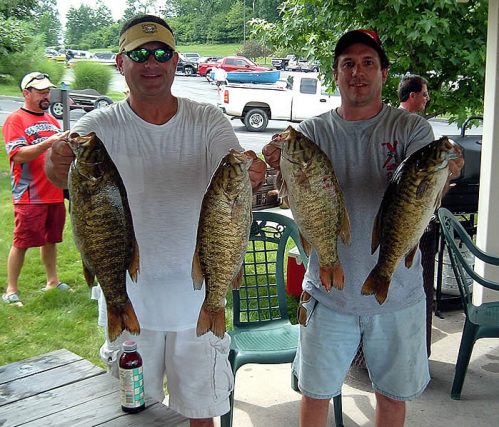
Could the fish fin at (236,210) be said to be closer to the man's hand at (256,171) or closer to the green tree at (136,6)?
the man's hand at (256,171)

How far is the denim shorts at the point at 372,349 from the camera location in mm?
2826

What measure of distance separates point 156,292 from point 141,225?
0.31 m

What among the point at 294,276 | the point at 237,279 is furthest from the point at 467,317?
the point at 237,279

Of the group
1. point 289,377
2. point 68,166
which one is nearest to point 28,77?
point 289,377

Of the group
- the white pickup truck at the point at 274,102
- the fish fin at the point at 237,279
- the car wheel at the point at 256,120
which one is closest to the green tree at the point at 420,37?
the fish fin at the point at 237,279

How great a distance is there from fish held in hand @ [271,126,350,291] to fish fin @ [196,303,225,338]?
1.52 ft

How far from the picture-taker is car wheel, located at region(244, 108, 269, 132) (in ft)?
62.8

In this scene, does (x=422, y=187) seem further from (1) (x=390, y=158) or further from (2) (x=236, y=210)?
(2) (x=236, y=210)

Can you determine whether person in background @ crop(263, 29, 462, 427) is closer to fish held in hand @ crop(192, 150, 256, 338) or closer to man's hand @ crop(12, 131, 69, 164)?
fish held in hand @ crop(192, 150, 256, 338)

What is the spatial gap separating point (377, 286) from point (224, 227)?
781mm

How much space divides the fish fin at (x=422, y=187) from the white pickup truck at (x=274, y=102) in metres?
16.8

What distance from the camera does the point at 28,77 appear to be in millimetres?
5891

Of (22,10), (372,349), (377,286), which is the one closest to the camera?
(377,286)

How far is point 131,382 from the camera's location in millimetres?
2428
